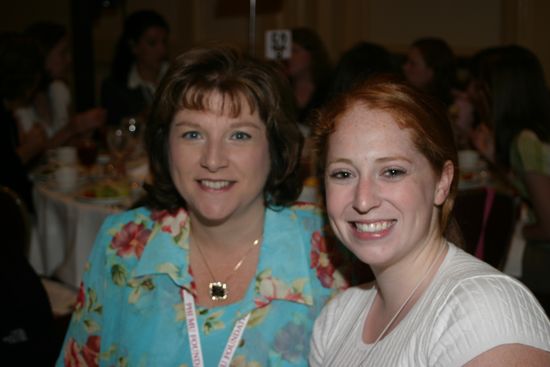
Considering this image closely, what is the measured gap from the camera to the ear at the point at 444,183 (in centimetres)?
137

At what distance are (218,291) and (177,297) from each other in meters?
0.10

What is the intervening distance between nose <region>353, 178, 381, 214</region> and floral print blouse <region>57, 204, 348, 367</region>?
1.65ft

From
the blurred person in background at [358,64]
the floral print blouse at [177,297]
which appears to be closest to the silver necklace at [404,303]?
the floral print blouse at [177,297]

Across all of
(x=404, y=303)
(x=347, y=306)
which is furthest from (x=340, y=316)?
(x=404, y=303)

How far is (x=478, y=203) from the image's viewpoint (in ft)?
8.21

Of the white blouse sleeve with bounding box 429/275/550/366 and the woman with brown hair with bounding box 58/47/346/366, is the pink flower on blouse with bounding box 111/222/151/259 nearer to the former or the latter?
the woman with brown hair with bounding box 58/47/346/366

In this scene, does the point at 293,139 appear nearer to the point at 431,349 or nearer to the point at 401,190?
the point at 401,190

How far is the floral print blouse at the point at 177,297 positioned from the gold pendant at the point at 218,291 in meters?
0.05

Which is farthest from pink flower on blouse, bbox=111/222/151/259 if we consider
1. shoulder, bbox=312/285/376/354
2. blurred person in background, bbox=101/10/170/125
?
blurred person in background, bbox=101/10/170/125

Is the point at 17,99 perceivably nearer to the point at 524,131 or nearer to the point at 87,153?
the point at 87,153

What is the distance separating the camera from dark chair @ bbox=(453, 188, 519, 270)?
7.95 ft

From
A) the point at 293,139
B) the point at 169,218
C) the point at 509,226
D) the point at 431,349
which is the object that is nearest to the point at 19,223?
the point at 169,218

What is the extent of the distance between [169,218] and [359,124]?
2.43ft

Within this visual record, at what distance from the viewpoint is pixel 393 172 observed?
Result: 1309 mm
